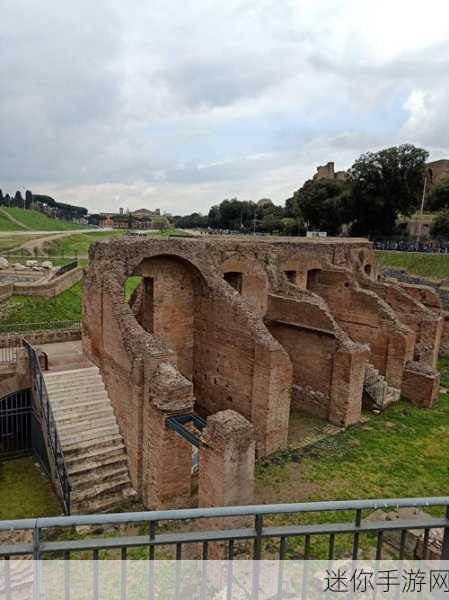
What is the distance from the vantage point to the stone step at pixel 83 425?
10219 mm

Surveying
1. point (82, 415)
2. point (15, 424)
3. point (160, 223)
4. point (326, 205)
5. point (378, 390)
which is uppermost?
point (326, 205)

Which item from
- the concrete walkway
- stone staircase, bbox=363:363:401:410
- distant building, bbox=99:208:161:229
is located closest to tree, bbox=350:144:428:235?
stone staircase, bbox=363:363:401:410

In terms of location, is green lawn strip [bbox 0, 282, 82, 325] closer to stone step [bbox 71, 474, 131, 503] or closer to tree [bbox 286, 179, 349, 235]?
stone step [bbox 71, 474, 131, 503]

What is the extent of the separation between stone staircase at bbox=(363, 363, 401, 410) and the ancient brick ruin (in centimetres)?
20

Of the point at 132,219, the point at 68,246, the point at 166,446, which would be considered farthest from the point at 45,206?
the point at 166,446

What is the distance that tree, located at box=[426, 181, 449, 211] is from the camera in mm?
39844

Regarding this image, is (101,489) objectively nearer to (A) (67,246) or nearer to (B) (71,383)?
(B) (71,383)

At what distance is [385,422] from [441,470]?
277 cm

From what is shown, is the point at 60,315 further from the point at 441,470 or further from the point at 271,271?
the point at 441,470

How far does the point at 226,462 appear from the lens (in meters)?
7.74

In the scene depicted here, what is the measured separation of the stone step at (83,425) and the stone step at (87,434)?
3cm

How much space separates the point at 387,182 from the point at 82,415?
32.0m

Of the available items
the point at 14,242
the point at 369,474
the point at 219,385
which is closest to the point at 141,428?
the point at 219,385

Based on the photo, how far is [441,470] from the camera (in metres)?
10.7
